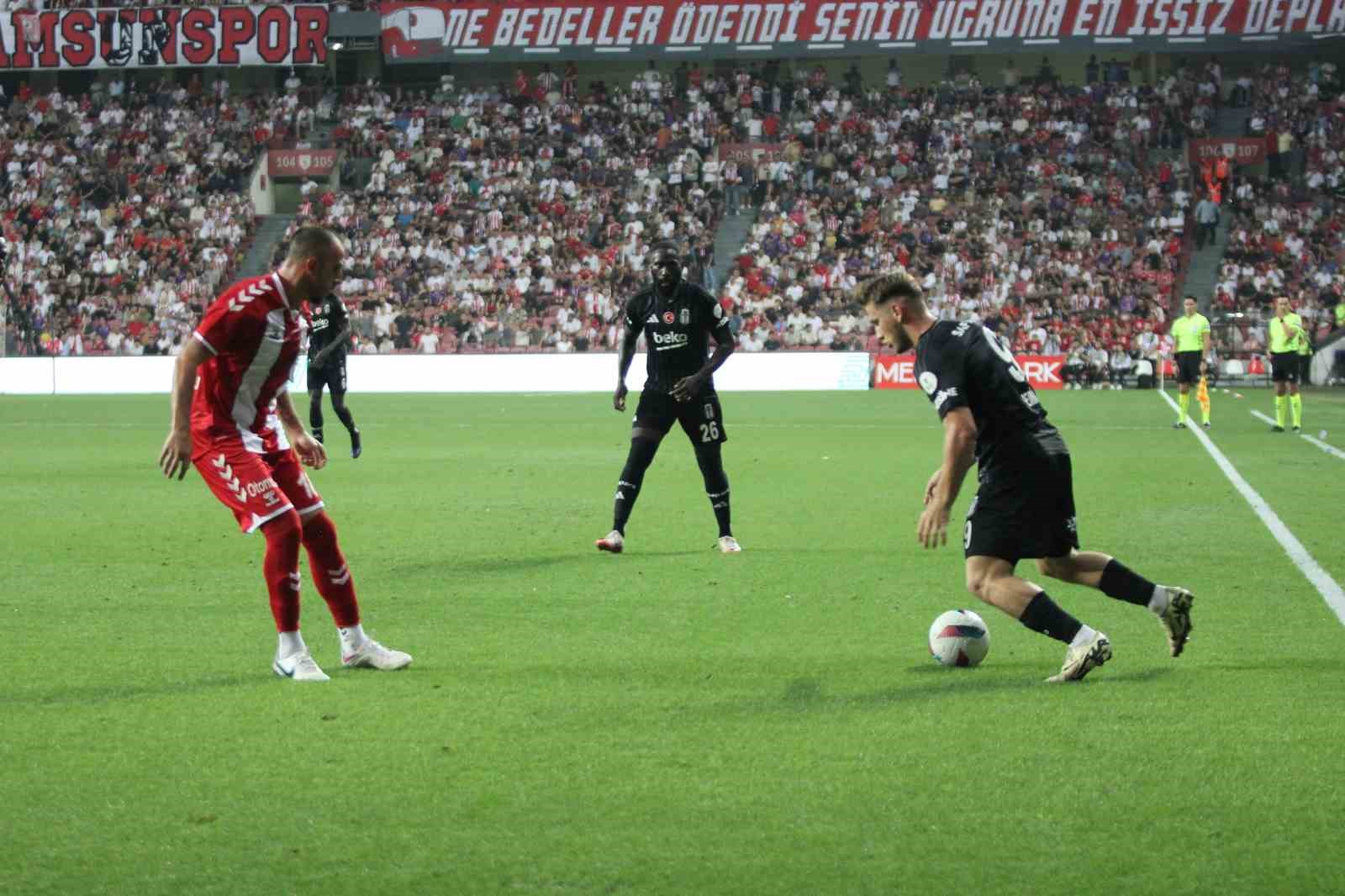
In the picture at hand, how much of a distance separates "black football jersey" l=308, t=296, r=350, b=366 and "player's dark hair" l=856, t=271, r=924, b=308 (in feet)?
44.5

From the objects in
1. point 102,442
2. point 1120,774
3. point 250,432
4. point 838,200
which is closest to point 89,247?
point 838,200

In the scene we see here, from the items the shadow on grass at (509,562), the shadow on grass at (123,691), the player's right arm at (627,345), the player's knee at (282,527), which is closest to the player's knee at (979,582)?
the player's knee at (282,527)

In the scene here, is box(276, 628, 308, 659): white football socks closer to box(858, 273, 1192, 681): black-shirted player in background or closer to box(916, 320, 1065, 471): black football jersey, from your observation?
box(858, 273, 1192, 681): black-shirted player in background

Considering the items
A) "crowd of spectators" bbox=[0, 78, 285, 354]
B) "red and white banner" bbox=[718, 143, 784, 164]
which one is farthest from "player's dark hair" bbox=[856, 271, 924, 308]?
"red and white banner" bbox=[718, 143, 784, 164]

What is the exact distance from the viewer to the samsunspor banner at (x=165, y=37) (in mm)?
50906

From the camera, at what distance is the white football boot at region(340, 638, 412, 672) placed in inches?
279

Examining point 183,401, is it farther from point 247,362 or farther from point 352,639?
point 352,639

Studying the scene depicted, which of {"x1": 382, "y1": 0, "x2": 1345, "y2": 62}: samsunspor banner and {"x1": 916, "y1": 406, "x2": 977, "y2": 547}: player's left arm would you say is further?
{"x1": 382, "y1": 0, "x2": 1345, "y2": 62}: samsunspor banner

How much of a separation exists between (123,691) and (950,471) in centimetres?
324

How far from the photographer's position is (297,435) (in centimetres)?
752

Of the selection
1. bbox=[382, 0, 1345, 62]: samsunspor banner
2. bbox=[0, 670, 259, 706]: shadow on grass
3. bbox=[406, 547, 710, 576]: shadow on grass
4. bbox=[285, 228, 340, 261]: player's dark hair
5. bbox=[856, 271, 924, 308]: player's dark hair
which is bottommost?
bbox=[406, 547, 710, 576]: shadow on grass

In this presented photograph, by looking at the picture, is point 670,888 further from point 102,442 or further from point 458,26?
point 458,26

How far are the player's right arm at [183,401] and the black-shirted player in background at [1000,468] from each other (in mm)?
2566

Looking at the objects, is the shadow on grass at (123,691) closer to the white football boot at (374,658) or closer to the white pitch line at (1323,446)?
the white football boot at (374,658)
